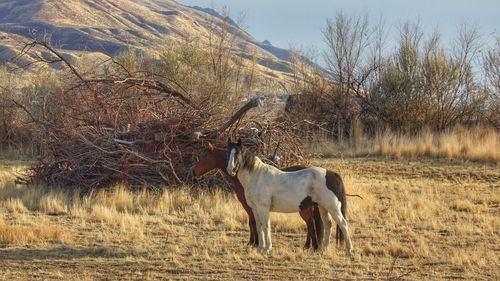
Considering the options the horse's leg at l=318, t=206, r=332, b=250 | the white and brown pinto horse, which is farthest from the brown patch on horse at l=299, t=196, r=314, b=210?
the horse's leg at l=318, t=206, r=332, b=250

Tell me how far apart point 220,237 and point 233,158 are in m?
1.75

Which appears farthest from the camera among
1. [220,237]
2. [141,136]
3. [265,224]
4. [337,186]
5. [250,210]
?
[141,136]

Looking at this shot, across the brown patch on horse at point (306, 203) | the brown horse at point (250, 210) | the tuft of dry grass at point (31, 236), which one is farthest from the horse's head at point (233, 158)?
the tuft of dry grass at point (31, 236)

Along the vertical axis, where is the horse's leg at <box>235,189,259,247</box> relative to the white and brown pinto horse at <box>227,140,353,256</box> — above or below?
below

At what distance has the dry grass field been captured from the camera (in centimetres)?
766

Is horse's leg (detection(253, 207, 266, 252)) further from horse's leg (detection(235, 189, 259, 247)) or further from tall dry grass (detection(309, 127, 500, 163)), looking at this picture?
tall dry grass (detection(309, 127, 500, 163))

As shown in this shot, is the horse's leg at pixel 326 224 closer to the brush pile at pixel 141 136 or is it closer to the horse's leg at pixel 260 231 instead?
the horse's leg at pixel 260 231

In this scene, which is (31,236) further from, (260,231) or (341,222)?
(341,222)

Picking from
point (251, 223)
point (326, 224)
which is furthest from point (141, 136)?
point (326, 224)

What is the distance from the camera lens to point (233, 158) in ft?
27.6

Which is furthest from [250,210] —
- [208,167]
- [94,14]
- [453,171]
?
[94,14]

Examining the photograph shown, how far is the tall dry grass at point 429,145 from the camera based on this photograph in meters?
21.6

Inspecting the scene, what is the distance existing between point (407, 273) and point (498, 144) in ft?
54.4

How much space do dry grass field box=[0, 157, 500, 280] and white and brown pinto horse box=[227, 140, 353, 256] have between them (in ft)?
1.25
